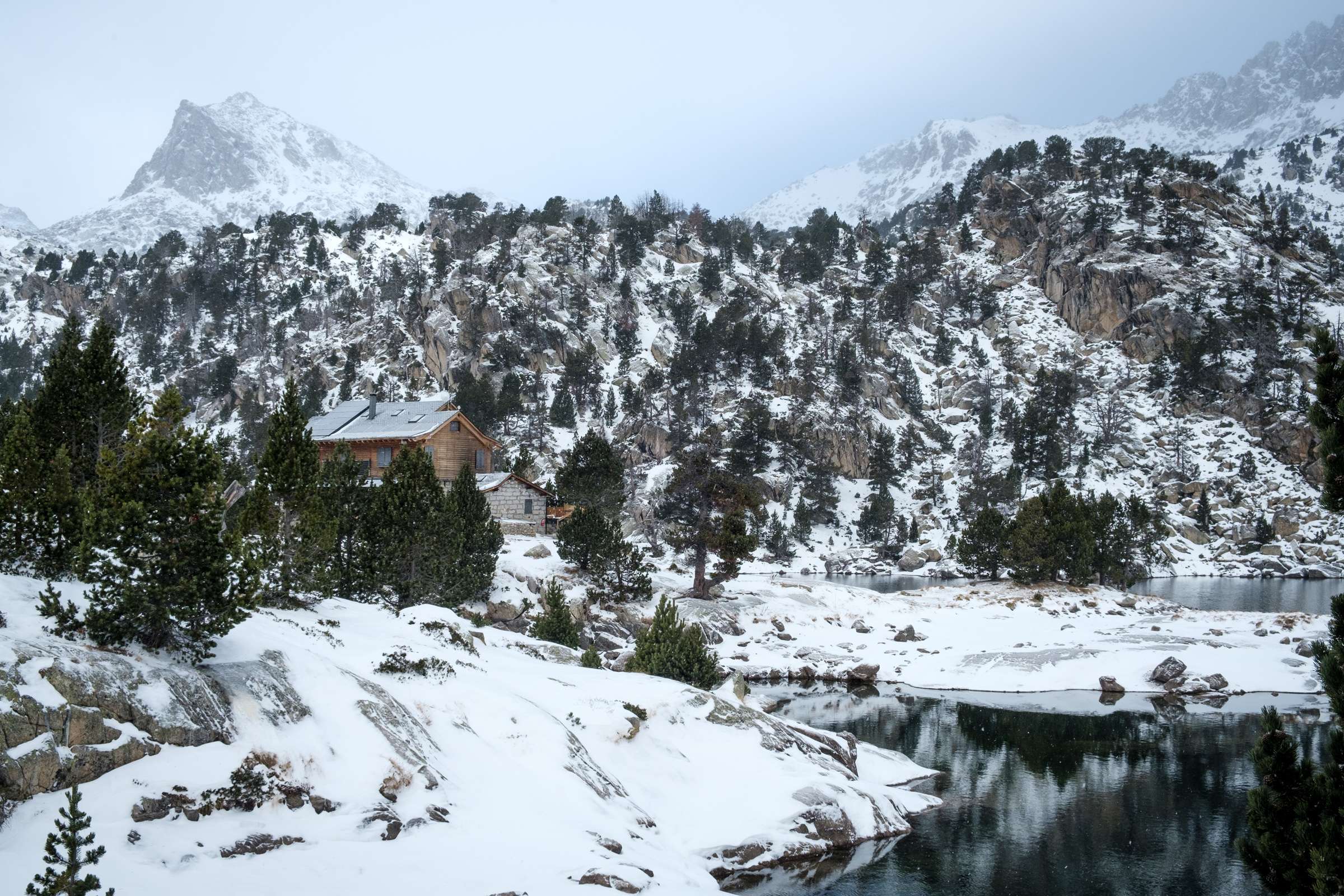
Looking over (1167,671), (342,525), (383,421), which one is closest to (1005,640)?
(1167,671)

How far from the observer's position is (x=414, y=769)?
49.4ft

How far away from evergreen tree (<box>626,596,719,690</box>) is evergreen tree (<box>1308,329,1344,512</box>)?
20615 millimetres

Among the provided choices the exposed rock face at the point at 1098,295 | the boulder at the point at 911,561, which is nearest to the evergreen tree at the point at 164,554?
the boulder at the point at 911,561

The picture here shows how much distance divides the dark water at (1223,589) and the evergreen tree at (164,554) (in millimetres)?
56365

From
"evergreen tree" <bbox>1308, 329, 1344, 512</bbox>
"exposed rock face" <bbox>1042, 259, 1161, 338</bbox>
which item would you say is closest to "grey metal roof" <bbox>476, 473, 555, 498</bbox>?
"evergreen tree" <bbox>1308, 329, 1344, 512</bbox>

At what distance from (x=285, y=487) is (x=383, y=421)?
125ft

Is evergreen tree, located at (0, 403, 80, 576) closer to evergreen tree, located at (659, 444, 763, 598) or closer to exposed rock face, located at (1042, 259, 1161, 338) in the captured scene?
evergreen tree, located at (659, 444, 763, 598)

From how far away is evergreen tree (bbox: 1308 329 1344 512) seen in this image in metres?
9.73

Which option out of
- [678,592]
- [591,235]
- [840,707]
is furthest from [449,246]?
[840,707]

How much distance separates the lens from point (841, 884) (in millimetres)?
17812

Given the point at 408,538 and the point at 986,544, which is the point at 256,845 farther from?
the point at 986,544

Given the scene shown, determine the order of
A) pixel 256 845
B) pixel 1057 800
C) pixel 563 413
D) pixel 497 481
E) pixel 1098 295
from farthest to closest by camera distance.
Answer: pixel 1098 295 < pixel 563 413 < pixel 497 481 < pixel 1057 800 < pixel 256 845

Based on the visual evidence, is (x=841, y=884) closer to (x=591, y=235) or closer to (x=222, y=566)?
(x=222, y=566)

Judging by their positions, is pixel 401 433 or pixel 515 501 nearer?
pixel 401 433
